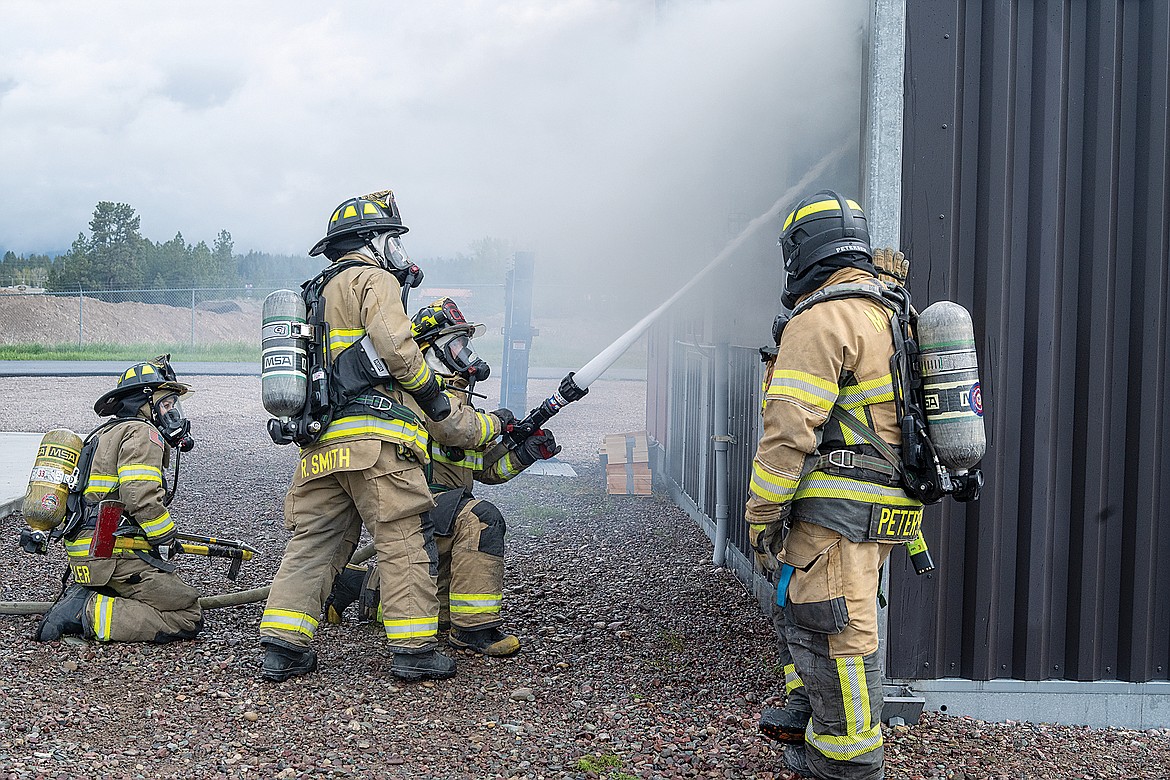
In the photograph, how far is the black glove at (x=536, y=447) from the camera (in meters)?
4.92

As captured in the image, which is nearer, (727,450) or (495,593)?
(495,593)

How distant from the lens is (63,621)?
4.68m

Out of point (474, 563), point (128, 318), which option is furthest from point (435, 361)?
point (128, 318)

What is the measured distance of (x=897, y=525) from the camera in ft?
9.86

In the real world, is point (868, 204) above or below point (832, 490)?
above

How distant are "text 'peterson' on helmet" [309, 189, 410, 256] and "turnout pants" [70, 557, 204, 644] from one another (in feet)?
6.07

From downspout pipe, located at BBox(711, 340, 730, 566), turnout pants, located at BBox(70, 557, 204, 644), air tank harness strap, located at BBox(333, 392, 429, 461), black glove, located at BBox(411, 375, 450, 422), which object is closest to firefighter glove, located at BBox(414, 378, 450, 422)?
black glove, located at BBox(411, 375, 450, 422)

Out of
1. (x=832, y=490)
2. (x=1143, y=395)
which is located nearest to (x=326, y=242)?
(x=832, y=490)

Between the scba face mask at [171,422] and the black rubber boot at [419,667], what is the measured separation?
165cm

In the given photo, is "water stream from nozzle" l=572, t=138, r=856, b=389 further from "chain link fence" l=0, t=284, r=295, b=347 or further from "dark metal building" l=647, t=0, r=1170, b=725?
"chain link fence" l=0, t=284, r=295, b=347

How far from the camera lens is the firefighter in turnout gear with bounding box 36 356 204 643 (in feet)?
15.1

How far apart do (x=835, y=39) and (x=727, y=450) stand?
2705 millimetres

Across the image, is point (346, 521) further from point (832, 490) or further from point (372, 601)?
point (832, 490)

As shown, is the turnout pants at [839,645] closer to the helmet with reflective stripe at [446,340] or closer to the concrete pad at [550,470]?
the helmet with reflective stripe at [446,340]
